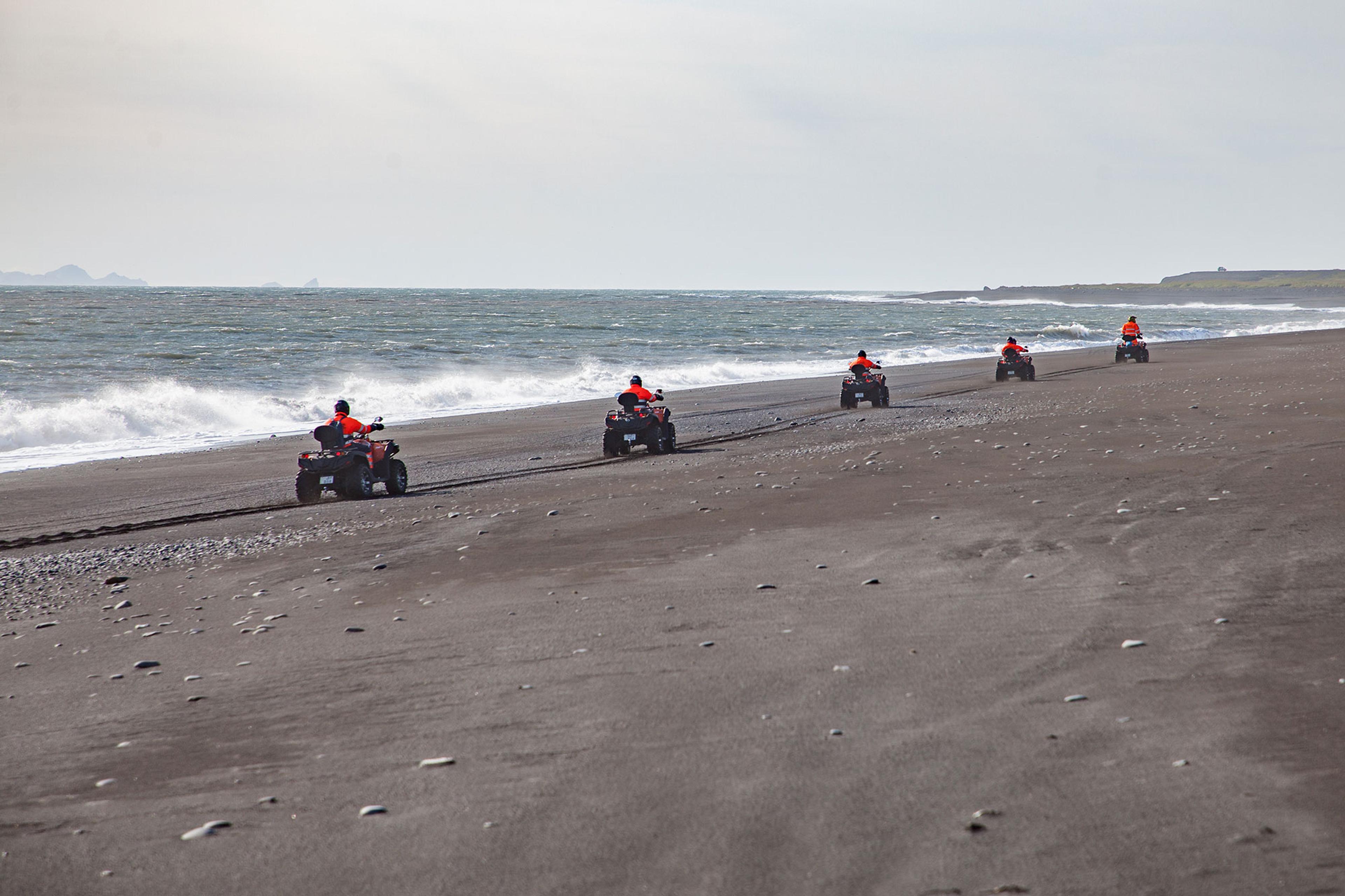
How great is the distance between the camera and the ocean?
25188 millimetres

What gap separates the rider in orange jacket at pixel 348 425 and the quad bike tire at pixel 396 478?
51cm

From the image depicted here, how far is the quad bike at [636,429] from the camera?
17.7 meters

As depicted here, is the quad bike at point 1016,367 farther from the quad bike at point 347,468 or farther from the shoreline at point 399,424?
the quad bike at point 347,468

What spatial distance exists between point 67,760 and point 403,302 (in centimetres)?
14001

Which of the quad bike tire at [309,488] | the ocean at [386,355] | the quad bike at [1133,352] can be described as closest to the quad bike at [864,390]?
the ocean at [386,355]

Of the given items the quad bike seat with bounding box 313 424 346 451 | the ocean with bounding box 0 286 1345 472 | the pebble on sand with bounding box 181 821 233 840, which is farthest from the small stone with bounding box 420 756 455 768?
the ocean with bounding box 0 286 1345 472

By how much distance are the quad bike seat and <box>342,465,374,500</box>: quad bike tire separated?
1.31 ft

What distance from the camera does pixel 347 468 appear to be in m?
14.1

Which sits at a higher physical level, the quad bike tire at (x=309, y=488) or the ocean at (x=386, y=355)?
the ocean at (x=386, y=355)

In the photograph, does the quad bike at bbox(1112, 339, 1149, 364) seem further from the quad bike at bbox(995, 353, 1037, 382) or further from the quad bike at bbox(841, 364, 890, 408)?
the quad bike at bbox(841, 364, 890, 408)

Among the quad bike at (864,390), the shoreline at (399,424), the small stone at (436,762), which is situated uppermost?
the quad bike at (864,390)

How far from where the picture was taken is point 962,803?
173 inches

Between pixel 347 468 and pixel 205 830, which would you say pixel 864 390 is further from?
pixel 205 830

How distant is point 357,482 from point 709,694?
9386 millimetres
